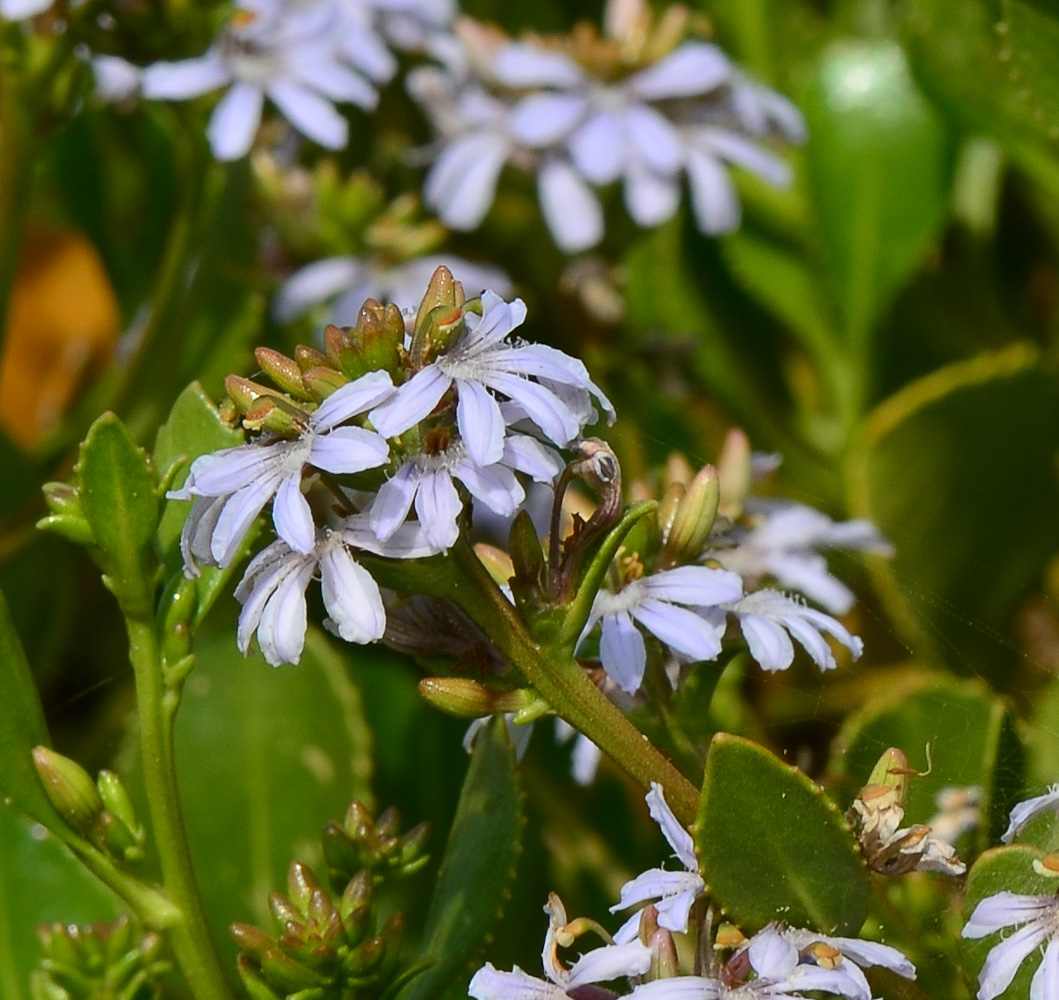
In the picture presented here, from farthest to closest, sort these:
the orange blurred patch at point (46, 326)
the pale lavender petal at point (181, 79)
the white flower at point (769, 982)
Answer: the orange blurred patch at point (46, 326), the pale lavender petal at point (181, 79), the white flower at point (769, 982)

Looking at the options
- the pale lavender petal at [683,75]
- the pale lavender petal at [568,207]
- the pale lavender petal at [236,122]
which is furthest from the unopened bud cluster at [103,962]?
the pale lavender petal at [683,75]

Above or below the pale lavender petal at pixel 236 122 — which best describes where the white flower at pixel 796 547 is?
below

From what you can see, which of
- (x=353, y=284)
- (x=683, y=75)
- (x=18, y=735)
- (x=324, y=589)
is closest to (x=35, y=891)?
(x=18, y=735)

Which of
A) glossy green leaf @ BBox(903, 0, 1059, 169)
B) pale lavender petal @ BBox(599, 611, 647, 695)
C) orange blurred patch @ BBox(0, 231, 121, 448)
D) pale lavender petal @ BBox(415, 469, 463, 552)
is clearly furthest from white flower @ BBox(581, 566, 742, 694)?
orange blurred patch @ BBox(0, 231, 121, 448)

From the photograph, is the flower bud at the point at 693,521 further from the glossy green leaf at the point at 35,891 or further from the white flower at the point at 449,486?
the glossy green leaf at the point at 35,891

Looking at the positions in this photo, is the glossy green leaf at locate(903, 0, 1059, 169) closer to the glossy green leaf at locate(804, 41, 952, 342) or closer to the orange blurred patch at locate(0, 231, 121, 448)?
the glossy green leaf at locate(804, 41, 952, 342)

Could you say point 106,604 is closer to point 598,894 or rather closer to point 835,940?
point 598,894

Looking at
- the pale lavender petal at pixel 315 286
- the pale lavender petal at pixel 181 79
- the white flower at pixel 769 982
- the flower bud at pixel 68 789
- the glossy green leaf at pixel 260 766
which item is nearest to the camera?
the white flower at pixel 769 982

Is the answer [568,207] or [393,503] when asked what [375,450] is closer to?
[393,503]
